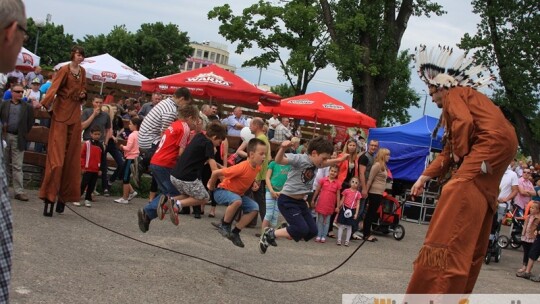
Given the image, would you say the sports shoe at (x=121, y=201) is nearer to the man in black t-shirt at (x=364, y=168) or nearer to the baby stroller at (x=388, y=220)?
the man in black t-shirt at (x=364, y=168)

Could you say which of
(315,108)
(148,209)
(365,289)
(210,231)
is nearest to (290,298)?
(365,289)

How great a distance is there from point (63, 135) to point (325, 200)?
4.93 meters

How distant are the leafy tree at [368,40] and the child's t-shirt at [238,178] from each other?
19356 mm

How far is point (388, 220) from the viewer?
14.8 meters

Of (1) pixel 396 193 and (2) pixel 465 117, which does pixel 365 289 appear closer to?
(2) pixel 465 117

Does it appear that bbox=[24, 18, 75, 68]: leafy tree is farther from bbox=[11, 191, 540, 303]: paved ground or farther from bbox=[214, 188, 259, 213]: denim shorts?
bbox=[214, 188, 259, 213]: denim shorts

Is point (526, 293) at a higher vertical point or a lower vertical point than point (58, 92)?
lower

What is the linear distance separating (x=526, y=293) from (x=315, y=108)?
9651 millimetres

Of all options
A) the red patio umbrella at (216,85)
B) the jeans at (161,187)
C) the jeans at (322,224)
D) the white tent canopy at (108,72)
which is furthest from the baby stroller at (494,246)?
the white tent canopy at (108,72)

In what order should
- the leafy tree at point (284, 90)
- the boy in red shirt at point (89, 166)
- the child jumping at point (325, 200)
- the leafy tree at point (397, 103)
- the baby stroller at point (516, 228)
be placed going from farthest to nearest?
1. the leafy tree at point (284, 90)
2. the leafy tree at point (397, 103)
3. the baby stroller at point (516, 228)
4. the child jumping at point (325, 200)
5. the boy in red shirt at point (89, 166)

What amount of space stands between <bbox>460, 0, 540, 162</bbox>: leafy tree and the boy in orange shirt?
960 inches

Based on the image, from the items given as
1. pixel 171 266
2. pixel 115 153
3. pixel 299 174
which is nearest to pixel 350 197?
pixel 299 174

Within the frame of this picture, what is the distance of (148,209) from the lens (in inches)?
340

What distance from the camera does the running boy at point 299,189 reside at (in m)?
8.64
